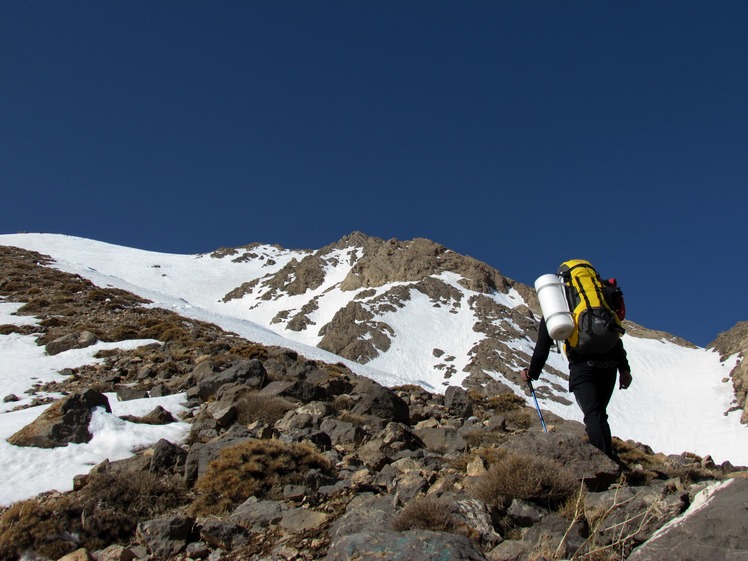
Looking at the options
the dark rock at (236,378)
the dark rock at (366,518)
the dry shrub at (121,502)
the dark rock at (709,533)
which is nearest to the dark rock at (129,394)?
the dark rock at (236,378)

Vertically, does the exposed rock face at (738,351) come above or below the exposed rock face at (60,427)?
above

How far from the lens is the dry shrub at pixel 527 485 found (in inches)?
190

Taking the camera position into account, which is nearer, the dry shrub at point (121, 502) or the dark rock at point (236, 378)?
the dry shrub at point (121, 502)

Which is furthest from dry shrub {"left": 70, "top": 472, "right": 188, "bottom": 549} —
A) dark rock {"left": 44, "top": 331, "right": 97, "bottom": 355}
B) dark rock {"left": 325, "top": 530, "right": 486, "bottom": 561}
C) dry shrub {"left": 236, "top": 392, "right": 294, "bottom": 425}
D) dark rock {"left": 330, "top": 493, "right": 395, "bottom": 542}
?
dark rock {"left": 44, "top": 331, "right": 97, "bottom": 355}

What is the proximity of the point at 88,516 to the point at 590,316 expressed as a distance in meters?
6.38

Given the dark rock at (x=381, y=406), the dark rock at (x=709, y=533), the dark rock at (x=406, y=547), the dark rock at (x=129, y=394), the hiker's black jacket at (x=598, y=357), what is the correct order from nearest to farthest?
the dark rock at (x=709, y=533)
the dark rock at (x=406, y=547)
the hiker's black jacket at (x=598, y=357)
the dark rock at (x=381, y=406)
the dark rock at (x=129, y=394)

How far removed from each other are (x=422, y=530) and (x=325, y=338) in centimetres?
8951

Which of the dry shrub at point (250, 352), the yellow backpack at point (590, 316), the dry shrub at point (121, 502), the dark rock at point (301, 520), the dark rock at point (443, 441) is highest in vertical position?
the yellow backpack at point (590, 316)

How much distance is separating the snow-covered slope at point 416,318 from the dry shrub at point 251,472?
2669cm

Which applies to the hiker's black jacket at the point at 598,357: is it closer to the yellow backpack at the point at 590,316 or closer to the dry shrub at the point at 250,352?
the yellow backpack at the point at 590,316

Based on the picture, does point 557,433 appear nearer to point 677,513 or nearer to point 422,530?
point 677,513

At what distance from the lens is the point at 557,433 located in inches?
236

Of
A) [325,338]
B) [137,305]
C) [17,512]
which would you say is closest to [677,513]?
[17,512]

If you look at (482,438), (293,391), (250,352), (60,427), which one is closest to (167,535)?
(60,427)
